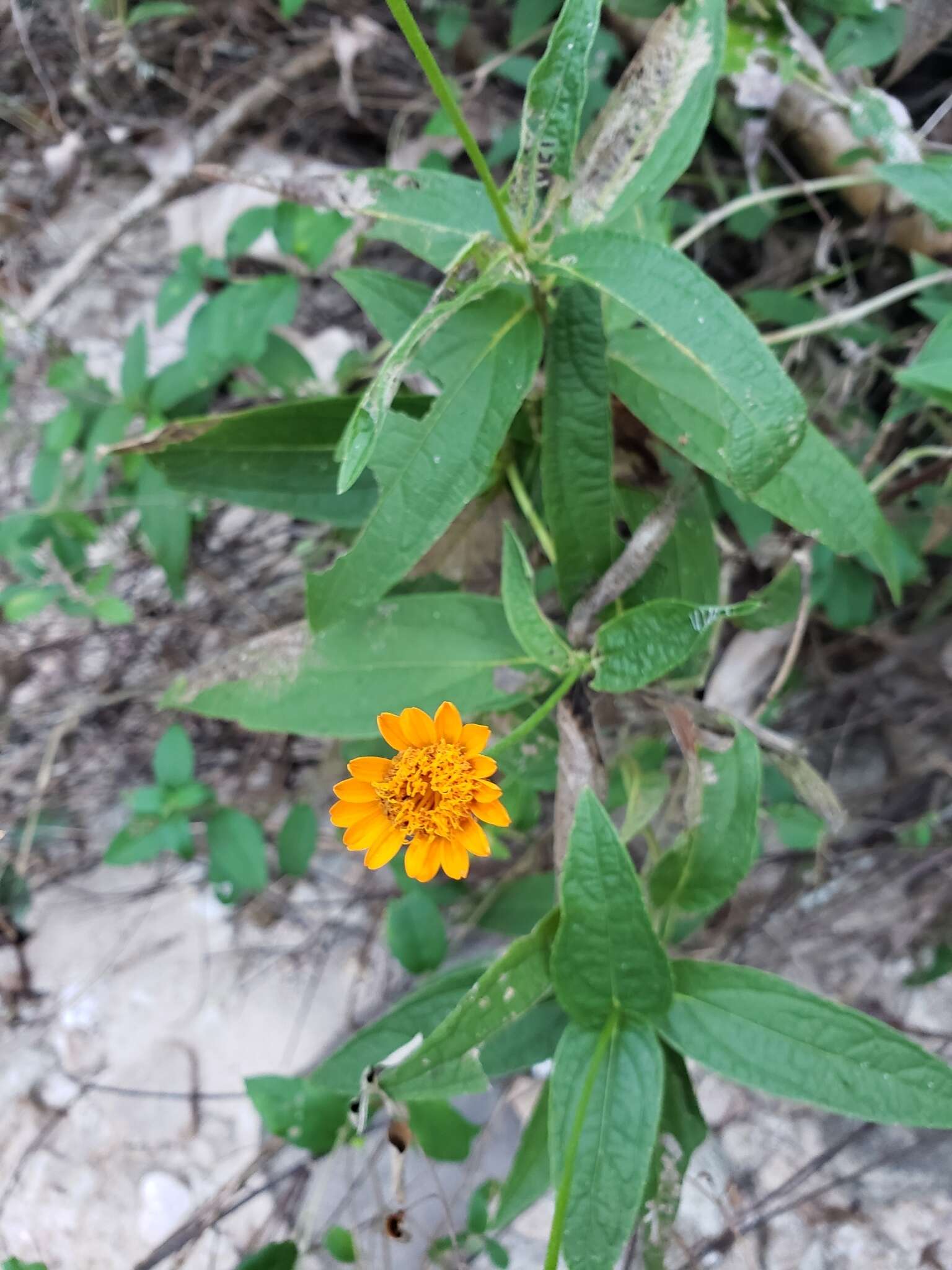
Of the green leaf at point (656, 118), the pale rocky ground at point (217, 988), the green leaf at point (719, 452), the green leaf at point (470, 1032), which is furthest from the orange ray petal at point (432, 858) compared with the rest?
the pale rocky ground at point (217, 988)

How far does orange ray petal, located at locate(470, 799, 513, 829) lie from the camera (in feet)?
2.55

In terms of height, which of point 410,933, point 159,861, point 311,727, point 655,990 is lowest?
point 159,861

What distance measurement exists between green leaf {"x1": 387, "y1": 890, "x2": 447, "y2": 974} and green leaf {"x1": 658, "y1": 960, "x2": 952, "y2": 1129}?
0.43 m

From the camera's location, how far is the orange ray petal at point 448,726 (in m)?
0.83

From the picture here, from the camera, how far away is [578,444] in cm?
100

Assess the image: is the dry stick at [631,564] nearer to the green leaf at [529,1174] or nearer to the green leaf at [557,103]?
the green leaf at [557,103]

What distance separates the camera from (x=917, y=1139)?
1368 millimetres

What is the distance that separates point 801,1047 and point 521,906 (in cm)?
55

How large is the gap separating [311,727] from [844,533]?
655 millimetres

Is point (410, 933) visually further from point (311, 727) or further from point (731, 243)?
point (731, 243)

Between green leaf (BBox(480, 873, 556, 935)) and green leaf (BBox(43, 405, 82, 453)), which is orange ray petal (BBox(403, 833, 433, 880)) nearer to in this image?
green leaf (BBox(480, 873, 556, 935))

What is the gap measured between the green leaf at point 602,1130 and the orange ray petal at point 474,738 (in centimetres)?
35

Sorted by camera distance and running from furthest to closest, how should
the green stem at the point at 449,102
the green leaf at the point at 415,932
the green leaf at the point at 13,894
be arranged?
the green leaf at the point at 13,894 → the green leaf at the point at 415,932 → the green stem at the point at 449,102

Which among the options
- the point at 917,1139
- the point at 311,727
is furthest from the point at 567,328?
the point at 917,1139
